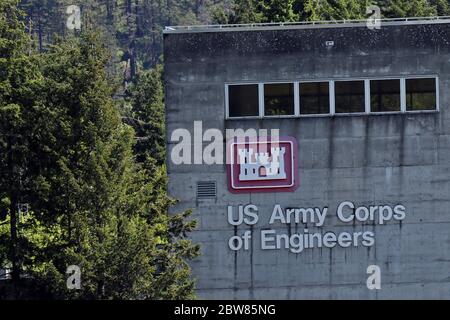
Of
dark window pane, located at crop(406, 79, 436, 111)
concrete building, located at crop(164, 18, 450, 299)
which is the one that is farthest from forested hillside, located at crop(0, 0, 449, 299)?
dark window pane, located at crop(406, 79, 436, 111)

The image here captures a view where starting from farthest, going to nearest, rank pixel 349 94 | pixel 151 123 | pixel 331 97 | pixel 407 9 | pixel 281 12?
pixel 151 123 < pixel 407 9 < pixel 281 12 < pixel 349 94 < pixel 331 97

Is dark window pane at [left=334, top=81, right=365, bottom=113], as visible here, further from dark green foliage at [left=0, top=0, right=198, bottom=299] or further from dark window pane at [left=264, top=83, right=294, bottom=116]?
dark green foliage at [left=0, top=0, right=198, bottom=299]

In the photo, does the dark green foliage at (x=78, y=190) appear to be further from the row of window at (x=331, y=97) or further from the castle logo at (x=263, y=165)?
the row of window at (x=331, y=97)

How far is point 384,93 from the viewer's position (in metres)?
43.1

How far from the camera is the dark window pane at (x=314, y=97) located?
43.0 meters

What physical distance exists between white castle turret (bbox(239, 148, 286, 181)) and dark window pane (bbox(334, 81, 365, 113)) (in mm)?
2494

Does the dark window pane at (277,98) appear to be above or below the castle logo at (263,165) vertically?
above

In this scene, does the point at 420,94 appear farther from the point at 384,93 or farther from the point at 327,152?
the point at 327,152

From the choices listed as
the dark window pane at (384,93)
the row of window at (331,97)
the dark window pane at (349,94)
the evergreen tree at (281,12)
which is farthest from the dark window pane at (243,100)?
the evergreen tree at (281,12)

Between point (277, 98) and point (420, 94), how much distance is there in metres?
4.80

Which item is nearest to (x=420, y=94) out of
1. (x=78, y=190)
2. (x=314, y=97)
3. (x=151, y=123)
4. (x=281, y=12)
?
(x=314, y=97)

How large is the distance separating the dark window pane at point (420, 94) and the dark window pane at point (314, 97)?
272 cm
